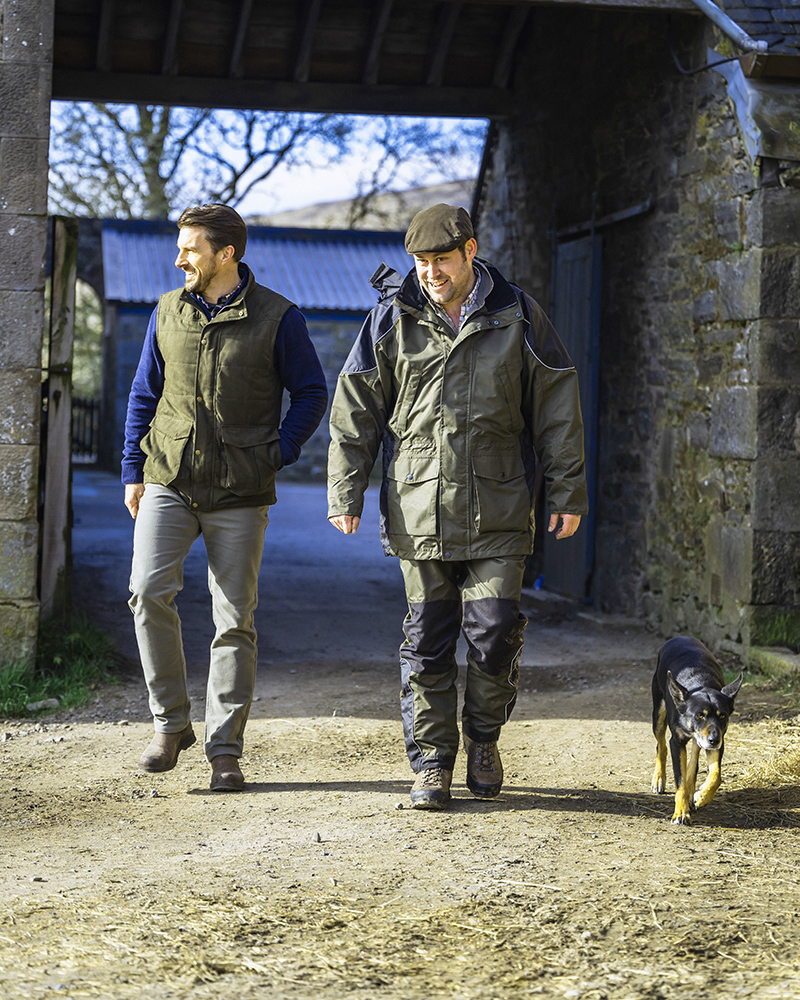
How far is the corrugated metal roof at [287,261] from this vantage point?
834 inches

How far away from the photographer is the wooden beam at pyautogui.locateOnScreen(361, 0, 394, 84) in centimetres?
877

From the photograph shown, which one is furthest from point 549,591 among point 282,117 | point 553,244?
point 282,117

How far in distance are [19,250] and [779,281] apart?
152 inches

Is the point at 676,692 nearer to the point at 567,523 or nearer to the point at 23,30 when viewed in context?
the point at 567,523

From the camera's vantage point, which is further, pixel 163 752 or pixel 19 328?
pixel 19 328


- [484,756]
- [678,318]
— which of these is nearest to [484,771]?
[484,756]

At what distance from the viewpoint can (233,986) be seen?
270cm

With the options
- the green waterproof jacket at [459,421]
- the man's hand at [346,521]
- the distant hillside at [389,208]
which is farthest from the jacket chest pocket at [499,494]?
the distant hillside at [389,208]

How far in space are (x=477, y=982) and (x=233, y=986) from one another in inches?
21.7

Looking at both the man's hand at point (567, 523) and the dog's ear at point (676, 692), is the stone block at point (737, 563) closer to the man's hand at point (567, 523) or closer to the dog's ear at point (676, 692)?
the dog's ear at point (676, 692)

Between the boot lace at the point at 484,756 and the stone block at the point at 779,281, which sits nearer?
the boot lace at the point at 484,756

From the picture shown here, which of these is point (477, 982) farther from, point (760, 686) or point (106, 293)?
point (106, 293)

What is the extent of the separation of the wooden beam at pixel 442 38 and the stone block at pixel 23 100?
14.2 feet

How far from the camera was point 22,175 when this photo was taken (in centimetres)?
560
